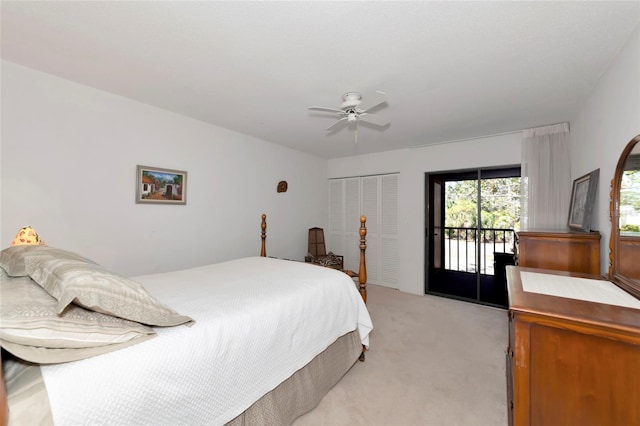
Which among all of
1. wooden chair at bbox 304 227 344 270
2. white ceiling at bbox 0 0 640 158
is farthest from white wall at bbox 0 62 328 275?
wooden chair at bbox 304 227 344 270

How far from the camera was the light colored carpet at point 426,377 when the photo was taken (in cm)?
178

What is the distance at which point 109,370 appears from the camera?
991 mm

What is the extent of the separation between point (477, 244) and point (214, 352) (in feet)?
13.3

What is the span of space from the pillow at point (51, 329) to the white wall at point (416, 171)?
4.06 metres

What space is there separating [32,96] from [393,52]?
2926 mm

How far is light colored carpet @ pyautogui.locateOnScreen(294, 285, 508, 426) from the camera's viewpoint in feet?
5.82

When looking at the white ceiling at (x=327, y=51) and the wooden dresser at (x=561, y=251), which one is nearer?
the white ceiling at (x=327, y=51)

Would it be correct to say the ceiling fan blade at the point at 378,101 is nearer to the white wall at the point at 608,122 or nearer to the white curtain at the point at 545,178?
the white wall at the point at 608,122

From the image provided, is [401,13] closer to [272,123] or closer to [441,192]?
[272,123]

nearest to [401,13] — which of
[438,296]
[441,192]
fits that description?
[441,192]

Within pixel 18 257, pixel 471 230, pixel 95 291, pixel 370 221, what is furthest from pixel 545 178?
pixel 18 257

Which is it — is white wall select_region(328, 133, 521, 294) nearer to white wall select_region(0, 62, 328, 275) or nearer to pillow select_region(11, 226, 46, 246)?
white wall select_region(0, 62, 328, 275)

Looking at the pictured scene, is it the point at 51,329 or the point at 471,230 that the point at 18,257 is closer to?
the point at 51,329

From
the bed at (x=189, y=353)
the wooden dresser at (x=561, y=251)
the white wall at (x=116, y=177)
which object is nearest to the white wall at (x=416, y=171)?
the wooden dresser at (x=561, y=251)
